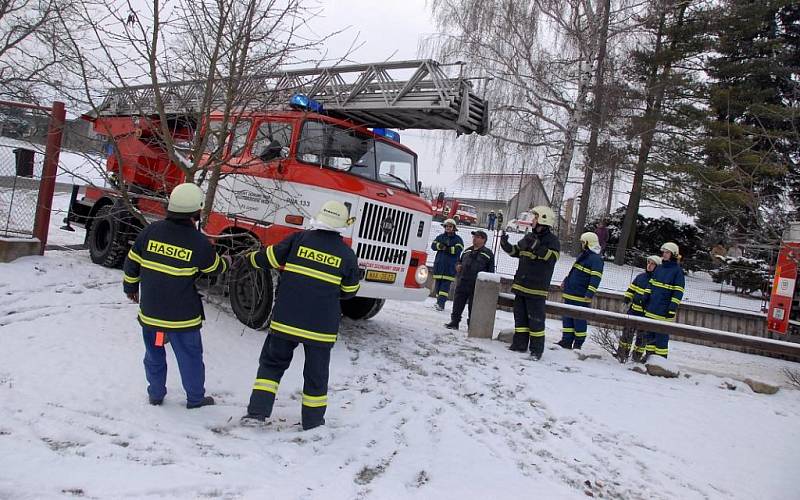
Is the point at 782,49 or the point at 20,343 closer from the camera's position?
the point at 20,343

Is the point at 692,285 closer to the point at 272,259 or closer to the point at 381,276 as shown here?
the point at 381,276

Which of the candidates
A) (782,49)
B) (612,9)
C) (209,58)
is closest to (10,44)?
(209,58)

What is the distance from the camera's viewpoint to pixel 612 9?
1559cm

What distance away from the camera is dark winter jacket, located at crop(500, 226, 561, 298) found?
705 centimetres

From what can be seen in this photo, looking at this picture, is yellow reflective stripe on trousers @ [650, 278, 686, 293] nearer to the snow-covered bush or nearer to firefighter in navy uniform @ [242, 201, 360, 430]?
A: firefighter in navy uniform @ [242, 201, 360, 430]

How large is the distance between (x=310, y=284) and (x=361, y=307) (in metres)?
4.23

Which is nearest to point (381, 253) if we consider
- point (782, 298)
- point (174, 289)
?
point (174, 289)

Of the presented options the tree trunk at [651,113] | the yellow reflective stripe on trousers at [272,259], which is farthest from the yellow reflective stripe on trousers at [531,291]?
the tree trunk at [651,113]

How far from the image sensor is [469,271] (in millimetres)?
9289

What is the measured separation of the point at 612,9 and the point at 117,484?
1693cm

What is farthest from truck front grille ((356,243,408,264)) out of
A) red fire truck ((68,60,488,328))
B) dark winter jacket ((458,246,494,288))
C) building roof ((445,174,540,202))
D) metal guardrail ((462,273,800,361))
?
building roof ((445,174,540,202))

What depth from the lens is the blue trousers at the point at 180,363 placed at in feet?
13.7

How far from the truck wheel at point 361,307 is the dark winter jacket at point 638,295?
12.8ft

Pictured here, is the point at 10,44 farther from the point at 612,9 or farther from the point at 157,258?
the point at 612,9
